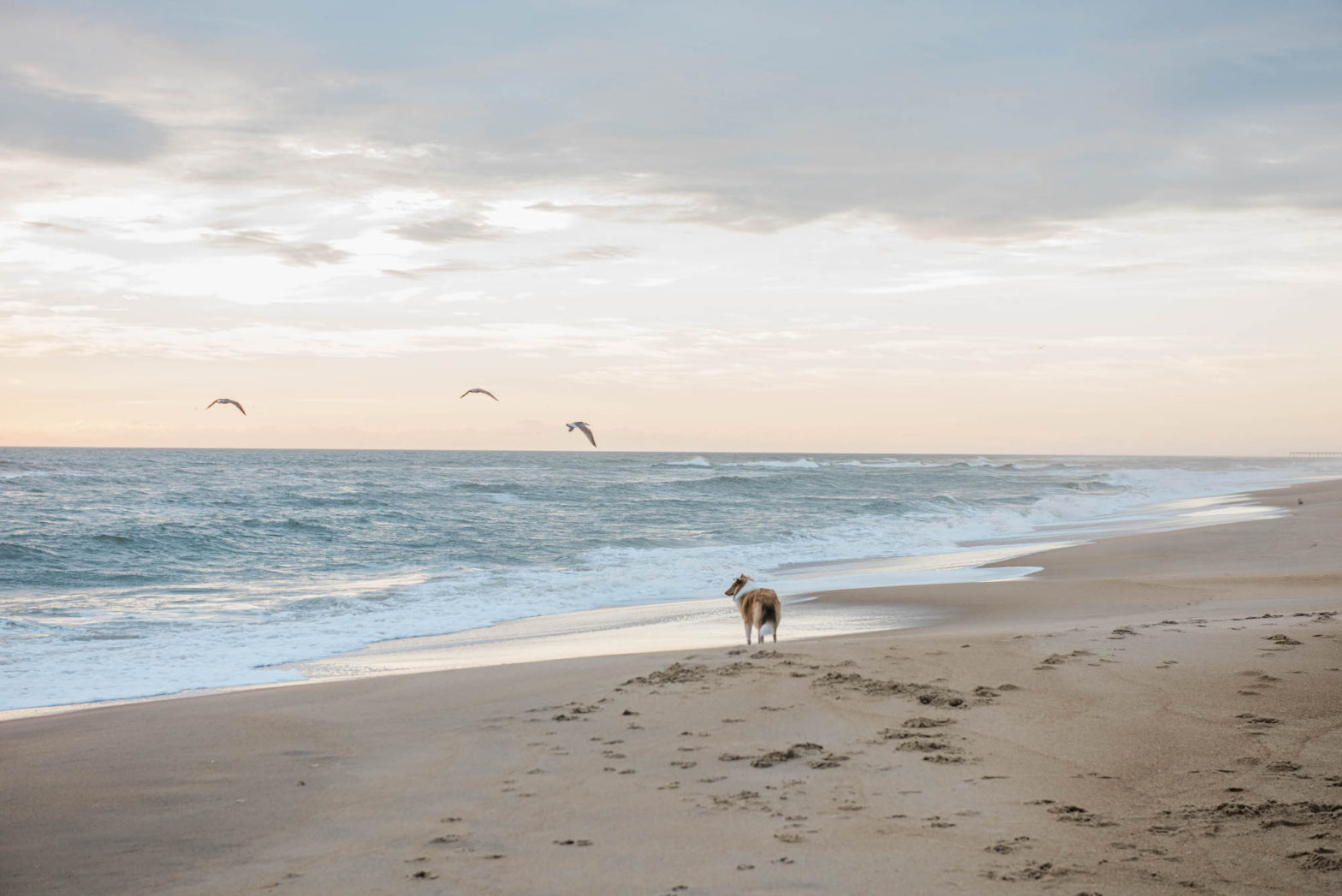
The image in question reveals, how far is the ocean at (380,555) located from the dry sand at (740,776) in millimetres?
3340

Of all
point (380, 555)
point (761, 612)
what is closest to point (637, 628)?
point (761, 612)

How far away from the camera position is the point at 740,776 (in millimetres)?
5137

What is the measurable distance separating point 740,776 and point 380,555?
17.0 metres

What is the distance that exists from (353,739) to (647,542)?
1748 centimetres

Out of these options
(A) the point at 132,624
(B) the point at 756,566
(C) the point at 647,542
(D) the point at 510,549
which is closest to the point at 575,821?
(A) the point at 132,624

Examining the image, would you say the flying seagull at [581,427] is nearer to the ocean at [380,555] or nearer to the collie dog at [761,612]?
the ocean at [380,555]

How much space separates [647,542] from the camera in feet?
78.5

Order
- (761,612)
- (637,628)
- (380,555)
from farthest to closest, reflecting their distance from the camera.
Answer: (380,555), (637,628), (761,612)

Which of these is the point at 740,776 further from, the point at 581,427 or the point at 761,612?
the point at 581,427

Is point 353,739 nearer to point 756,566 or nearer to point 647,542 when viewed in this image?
point 756,566

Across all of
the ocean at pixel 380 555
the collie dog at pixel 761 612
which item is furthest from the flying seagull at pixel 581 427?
the collie dog at pixel 761 612

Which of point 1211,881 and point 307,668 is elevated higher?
point 1211,881

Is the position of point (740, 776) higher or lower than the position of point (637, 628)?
higher

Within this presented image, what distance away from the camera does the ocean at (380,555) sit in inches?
Result: 439
